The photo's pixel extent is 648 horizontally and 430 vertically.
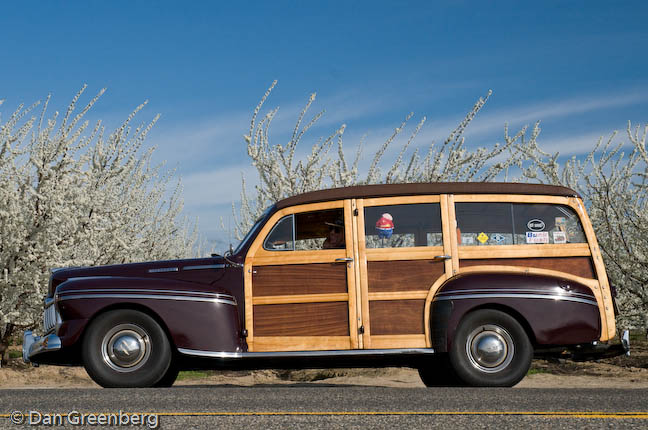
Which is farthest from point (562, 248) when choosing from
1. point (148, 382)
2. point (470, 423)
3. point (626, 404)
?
point (148, 382)

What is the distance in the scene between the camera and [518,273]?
7910mm

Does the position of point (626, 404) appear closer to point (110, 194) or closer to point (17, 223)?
point (17, 223)

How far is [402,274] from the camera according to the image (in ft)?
25.9

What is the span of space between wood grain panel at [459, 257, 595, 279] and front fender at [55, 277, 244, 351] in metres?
2.54

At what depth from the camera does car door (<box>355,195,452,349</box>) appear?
7820 mm

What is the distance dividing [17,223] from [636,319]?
510 inches

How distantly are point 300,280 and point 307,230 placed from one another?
0.60m

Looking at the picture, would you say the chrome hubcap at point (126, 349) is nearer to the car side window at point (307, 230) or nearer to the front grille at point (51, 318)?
the front grille at point (51, 318)

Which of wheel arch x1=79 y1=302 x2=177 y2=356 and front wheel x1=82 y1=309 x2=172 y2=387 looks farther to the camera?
wheel arch x1=79 y1=302 x2=177 y2=356

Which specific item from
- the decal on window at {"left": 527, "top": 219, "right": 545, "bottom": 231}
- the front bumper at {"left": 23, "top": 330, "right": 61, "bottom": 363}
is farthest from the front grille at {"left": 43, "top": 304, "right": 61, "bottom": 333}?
the decal on window at {"left": 527, "top": 219, "right": 545, "bottom": 231}

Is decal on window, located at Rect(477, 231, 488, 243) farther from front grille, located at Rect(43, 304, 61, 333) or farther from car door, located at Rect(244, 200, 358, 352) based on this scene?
front grille, located at Rect(43, 304, 61, 333)

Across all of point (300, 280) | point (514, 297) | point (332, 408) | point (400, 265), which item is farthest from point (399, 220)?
point (332, 408)

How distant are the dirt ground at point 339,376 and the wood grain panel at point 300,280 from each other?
8.01m
